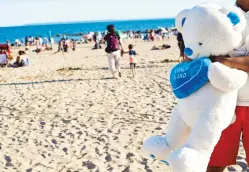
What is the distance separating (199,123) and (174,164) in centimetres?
30

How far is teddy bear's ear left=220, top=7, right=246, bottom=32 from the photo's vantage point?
230 centimetres

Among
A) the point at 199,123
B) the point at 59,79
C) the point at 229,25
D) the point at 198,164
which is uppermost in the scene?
the point at 229,25

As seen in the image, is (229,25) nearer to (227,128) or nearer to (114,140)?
(227,128)

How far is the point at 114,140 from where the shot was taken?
5.45 m

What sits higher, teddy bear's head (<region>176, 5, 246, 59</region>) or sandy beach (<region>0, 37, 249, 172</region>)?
teddy bear's head (<region>176, 5, 246, 59</region>)

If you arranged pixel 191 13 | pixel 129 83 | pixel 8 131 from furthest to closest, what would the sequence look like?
1. pixel 129 83
2. pixel 8 131
3. pixel 191 13

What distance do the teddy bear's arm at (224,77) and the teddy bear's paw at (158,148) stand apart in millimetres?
560

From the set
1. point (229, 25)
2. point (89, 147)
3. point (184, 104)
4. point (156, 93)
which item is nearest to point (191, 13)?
point (229, 25)

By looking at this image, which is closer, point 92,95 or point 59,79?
point 92,95

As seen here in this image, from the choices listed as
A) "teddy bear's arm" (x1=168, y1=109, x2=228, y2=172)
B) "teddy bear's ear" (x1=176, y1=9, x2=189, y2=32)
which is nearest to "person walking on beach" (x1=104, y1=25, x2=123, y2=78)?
"teddy bear's ear" (x1=176, y1=9, x2=189, y2=32)

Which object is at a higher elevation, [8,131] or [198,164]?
[198,164]

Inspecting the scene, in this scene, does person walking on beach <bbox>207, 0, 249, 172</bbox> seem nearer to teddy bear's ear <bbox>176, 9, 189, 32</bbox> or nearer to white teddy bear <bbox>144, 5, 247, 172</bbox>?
white teddy bear <bbox>144, 5, 247, 172</bbox>

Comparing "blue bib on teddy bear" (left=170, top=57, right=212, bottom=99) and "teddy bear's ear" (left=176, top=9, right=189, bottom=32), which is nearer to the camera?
"blue bib on teddy bear" (left=170, top=57, right=212, bottom=99)

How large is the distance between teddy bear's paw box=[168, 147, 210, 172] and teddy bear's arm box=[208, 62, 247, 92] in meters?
0.41
